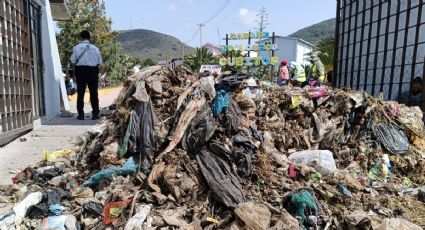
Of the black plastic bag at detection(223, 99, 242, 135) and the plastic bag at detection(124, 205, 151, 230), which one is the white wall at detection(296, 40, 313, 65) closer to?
the black plastic bag at detection(223, 99, 242, 135)

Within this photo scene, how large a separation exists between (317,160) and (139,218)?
7.02 feet

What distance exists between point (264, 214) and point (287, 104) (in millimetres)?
2463

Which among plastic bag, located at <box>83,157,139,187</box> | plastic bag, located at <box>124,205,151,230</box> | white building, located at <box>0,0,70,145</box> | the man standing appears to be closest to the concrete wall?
white building, located at <box>0,0,70,145</box>

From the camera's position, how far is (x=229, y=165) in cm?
373

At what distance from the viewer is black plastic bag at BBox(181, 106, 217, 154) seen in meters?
3.88

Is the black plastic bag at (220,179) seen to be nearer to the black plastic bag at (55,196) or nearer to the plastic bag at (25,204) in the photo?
the black plastic bag at (55,196)

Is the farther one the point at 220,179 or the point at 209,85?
the point at 209,85

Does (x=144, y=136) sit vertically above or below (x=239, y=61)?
below

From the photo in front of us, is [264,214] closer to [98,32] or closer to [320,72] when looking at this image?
[320,72]

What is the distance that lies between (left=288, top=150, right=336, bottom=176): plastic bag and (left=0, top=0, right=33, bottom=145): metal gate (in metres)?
4.04

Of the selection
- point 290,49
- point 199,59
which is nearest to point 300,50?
point 290,49

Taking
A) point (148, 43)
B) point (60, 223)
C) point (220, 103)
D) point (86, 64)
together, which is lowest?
point (60, 223)

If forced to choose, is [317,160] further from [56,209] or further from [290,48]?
[290,48]

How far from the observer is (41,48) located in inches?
310
